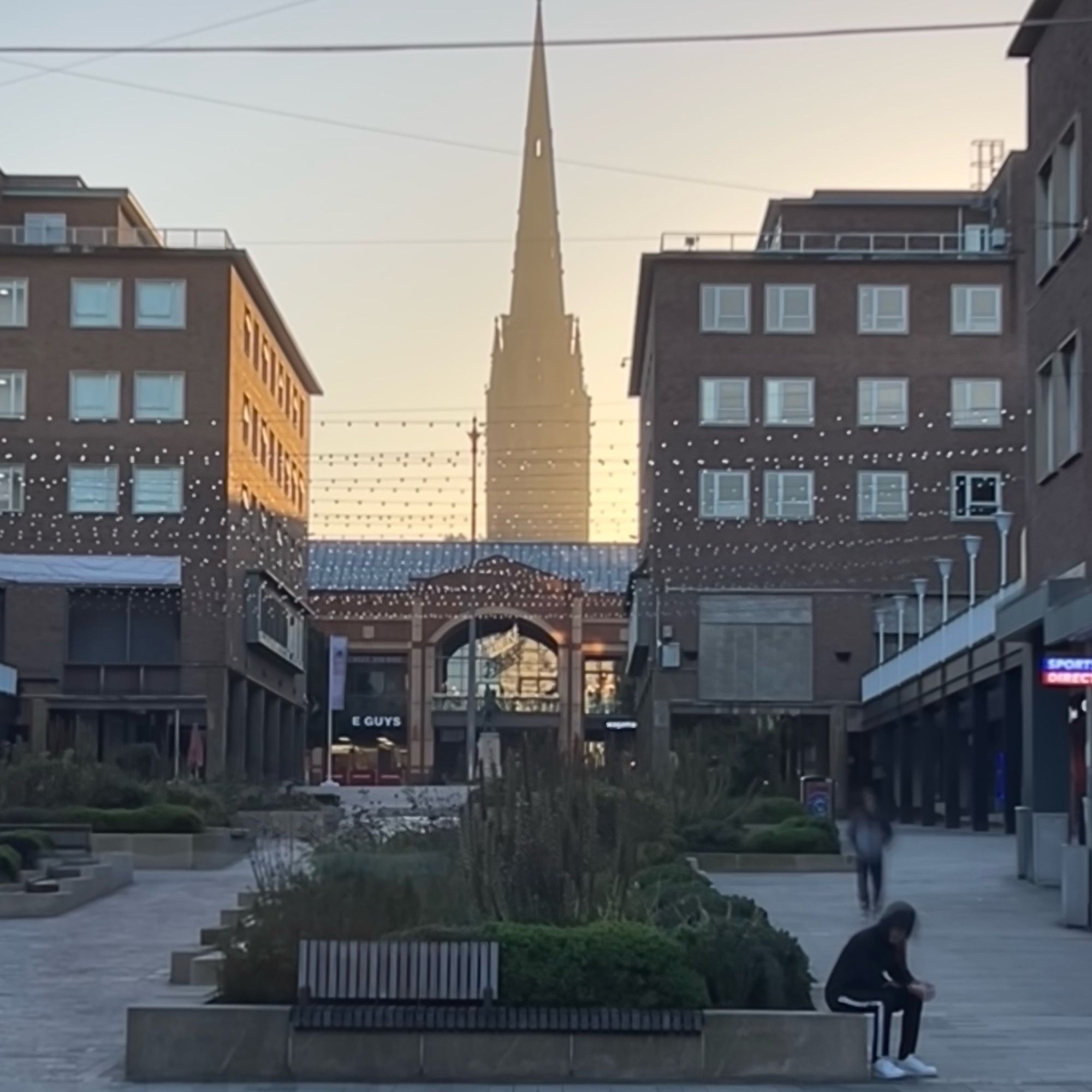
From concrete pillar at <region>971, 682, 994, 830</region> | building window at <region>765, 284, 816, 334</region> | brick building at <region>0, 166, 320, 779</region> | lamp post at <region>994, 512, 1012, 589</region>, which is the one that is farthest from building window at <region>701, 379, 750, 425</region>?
concrete pillar at <region>971, 682, 994, 830</region>

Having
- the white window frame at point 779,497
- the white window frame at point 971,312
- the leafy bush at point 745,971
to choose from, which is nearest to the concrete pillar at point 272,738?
the white window frame at point 779,497

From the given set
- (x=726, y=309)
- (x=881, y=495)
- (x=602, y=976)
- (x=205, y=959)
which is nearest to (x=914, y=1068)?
(x=602, y=976)

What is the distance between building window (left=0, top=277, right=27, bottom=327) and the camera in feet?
234

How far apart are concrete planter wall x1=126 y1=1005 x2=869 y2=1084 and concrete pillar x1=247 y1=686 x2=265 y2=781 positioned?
214ft

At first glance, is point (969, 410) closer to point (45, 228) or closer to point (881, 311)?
point (881, 311)

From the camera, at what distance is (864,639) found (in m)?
69.9

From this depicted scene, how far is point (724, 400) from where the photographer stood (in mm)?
70125

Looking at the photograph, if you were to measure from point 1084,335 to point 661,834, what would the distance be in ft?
29.6

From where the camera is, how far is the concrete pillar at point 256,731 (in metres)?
80.1

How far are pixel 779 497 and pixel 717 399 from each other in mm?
3825

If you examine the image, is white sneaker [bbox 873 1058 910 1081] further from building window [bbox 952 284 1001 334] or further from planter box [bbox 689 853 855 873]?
building window [bbox 952 284 1001 334]

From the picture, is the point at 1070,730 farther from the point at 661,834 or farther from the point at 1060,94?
the point at 1060,94

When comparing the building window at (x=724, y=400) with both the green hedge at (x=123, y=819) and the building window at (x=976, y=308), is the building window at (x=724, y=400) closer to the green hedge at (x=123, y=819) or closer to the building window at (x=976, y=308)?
the building window at (x=976, y=308)

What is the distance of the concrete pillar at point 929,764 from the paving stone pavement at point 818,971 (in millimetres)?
23270
